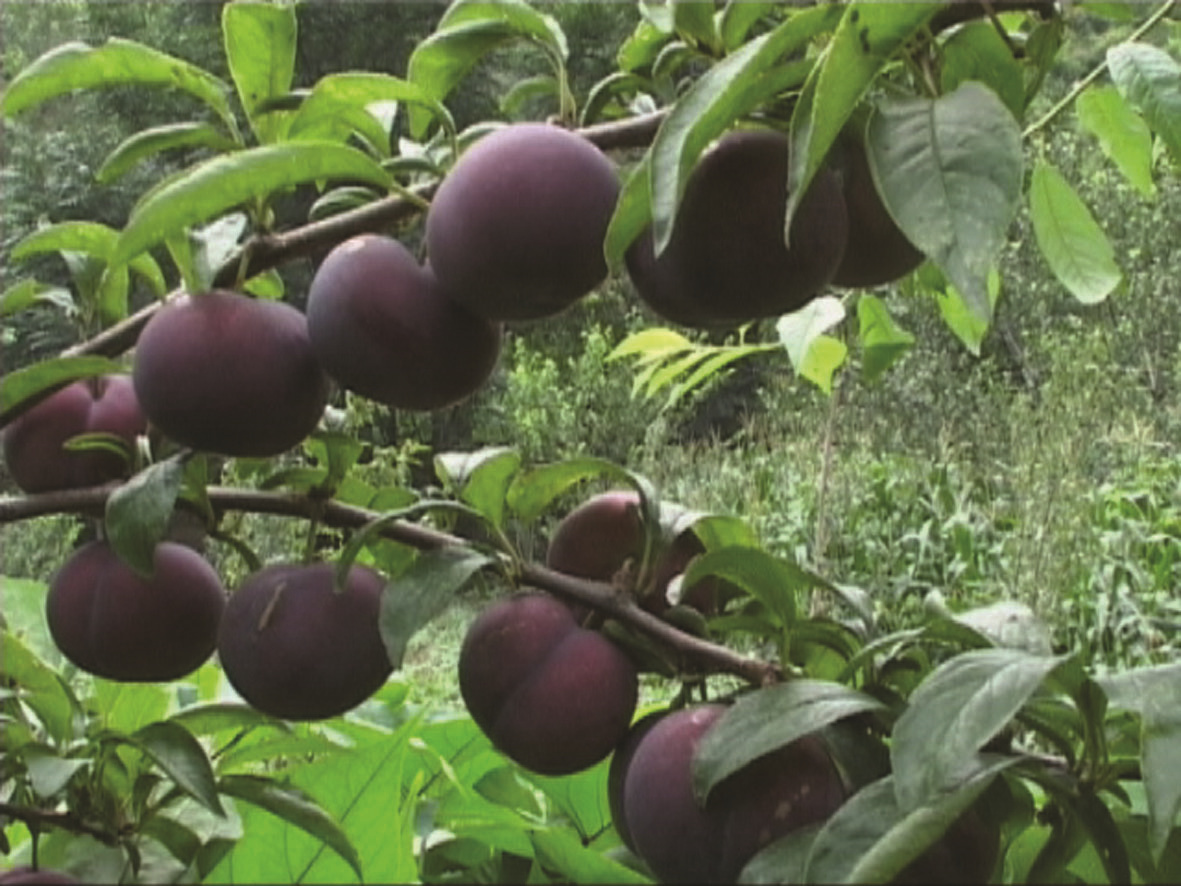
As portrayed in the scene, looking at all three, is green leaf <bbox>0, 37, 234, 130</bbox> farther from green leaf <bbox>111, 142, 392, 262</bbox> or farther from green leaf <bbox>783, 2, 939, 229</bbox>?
green leaf <bbox>783, 2, 939, 229</bbox>

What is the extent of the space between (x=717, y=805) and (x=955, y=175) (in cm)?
18

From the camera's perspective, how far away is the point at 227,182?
0.41m

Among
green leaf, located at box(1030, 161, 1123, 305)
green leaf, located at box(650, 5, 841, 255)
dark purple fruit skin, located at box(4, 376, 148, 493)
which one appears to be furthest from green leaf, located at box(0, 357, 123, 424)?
green leaf, located at box(1030, 161, 1123, 305)

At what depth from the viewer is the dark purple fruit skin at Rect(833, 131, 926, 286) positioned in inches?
16.5

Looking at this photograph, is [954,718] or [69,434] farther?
[69,434]

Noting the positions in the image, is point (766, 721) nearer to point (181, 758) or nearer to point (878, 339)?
point (181, 758)

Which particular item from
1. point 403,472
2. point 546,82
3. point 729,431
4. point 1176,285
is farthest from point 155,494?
point 729,431

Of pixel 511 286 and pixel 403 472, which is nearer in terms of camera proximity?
pixel 511 286

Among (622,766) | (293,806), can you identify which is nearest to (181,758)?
(293,806)

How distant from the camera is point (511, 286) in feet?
1.37

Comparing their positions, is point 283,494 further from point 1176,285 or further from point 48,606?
point 1176,285

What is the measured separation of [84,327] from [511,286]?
0.73 ft

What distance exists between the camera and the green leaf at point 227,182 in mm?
Answer: 402

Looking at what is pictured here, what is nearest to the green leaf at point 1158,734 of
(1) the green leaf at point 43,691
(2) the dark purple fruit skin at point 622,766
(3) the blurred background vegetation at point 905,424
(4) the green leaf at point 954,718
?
(4) the green leaf at point 954,718
